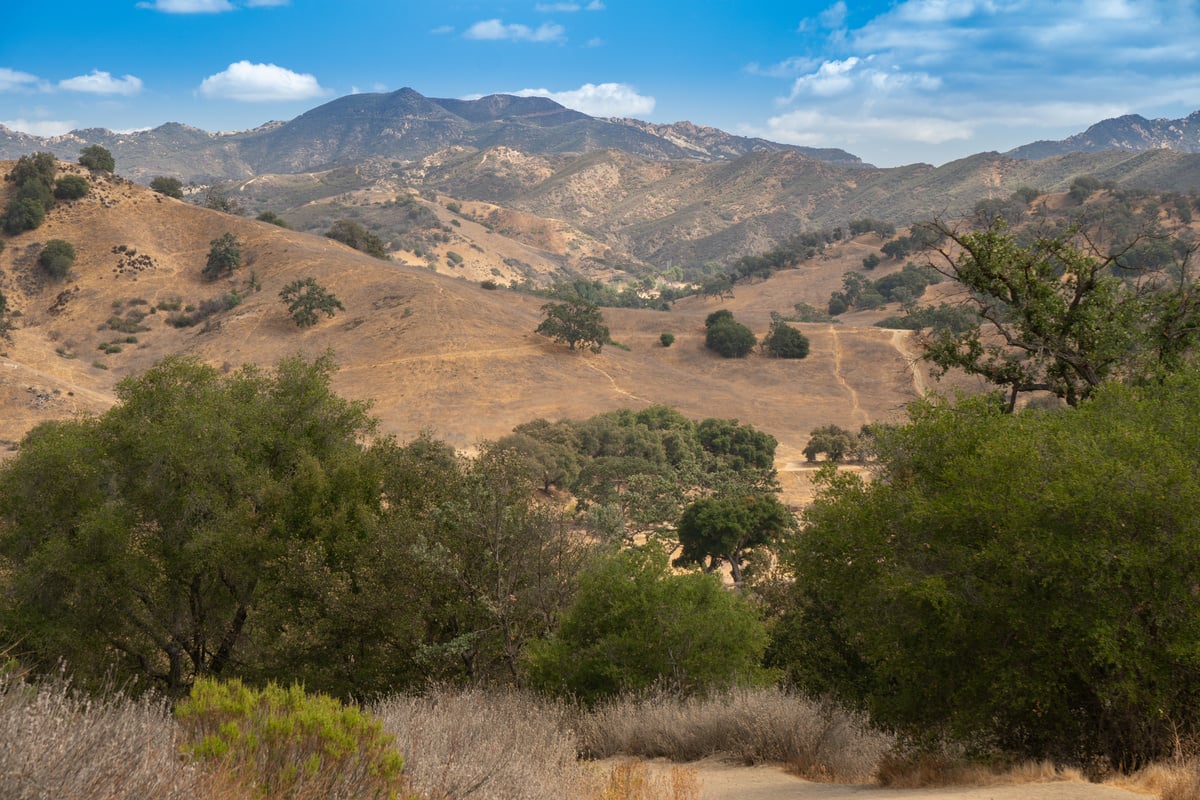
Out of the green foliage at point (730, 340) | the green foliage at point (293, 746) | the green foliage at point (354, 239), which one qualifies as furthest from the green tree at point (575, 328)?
the green foliage at point (293, 746)

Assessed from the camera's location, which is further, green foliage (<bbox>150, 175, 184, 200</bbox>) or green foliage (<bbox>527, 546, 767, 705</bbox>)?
green foliage (<bbox>150, 175, 184, 200</bbox>)

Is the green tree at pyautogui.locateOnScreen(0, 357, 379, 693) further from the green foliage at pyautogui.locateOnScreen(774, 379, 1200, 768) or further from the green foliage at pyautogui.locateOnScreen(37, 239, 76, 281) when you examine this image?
the green foliage at pyautogui.locateOnScreen(37, 239, 76, 281)

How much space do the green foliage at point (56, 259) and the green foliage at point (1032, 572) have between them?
7578 centimetres

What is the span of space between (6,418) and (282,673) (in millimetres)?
37620

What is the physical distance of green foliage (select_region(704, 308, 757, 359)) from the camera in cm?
7200

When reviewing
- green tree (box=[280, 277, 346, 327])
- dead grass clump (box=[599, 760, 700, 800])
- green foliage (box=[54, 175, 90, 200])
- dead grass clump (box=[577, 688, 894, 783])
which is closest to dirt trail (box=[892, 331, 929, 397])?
green tree (box=[280, 277, 346, 327])

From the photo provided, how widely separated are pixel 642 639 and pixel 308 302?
5842 cm

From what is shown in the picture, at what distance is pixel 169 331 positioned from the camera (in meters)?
65.6

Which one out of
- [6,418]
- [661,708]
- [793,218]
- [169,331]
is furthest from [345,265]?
[793,218]

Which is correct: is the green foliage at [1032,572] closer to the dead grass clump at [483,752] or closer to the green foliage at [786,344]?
the dead grass clump at [483,752]

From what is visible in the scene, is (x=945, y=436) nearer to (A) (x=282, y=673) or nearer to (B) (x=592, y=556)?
(B) (x=592, y=556)

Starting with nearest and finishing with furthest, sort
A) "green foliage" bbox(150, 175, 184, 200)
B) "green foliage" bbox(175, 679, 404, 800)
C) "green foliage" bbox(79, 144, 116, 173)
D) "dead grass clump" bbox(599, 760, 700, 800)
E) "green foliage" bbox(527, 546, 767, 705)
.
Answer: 1. "green foliage" bbox(175, 679, 404, 800)
2. "dead grass clump" bbox(599, 760, 700, 800)
3. "green foliage" bbox(527, 546, 767, 705)
4. "green foliage" bbox(79, 144, 116, 173)
5. "green foliage" bbox(150, 175, 184, 200)

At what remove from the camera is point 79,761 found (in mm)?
4230

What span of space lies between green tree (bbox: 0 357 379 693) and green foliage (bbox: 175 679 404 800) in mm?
8352
